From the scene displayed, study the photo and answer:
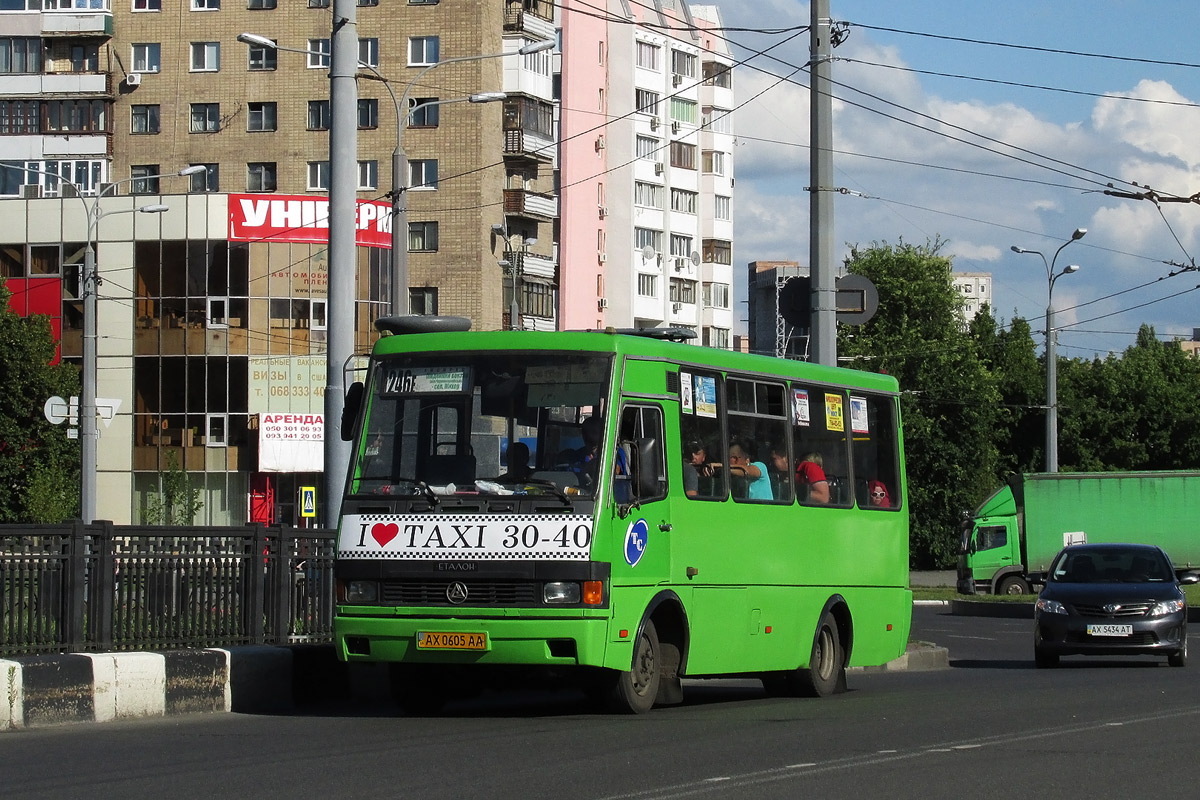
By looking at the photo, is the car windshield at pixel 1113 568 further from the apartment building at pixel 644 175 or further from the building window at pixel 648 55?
the building window at pixel 648 55

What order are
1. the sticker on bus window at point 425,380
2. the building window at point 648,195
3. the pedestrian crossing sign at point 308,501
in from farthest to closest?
1. the building window at point 648,195
2. the pedestrian crossing sign at point 308,501
3. the sticker on bus window at point 425,380

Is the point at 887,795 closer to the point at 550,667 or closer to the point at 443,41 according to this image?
the point at 550,667

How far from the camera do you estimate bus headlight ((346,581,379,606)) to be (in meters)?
12.5

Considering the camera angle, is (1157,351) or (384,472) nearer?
(384,472)

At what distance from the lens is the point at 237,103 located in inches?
2712

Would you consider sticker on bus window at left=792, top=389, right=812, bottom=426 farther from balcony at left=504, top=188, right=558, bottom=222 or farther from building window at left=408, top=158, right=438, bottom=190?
balcony at left=504, top=188, right=558, bottom=222

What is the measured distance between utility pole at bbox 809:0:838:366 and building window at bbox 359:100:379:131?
160ft

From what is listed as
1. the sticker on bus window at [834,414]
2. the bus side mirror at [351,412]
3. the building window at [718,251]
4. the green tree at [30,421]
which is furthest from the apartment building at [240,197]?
the bus side mirror at [351,412]

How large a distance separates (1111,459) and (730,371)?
3016 inches

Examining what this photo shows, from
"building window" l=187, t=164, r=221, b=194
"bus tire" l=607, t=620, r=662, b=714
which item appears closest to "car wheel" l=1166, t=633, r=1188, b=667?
"bus tire" l=607, t=620, r=662, b=714

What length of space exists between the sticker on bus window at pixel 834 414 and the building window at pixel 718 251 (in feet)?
279

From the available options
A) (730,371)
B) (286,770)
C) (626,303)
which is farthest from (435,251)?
(286,770)

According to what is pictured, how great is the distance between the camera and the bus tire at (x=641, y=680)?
12.6 metres

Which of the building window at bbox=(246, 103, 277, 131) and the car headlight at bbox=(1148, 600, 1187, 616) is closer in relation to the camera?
the car headlight at bbox=(1148, 600, 1187, 616)
